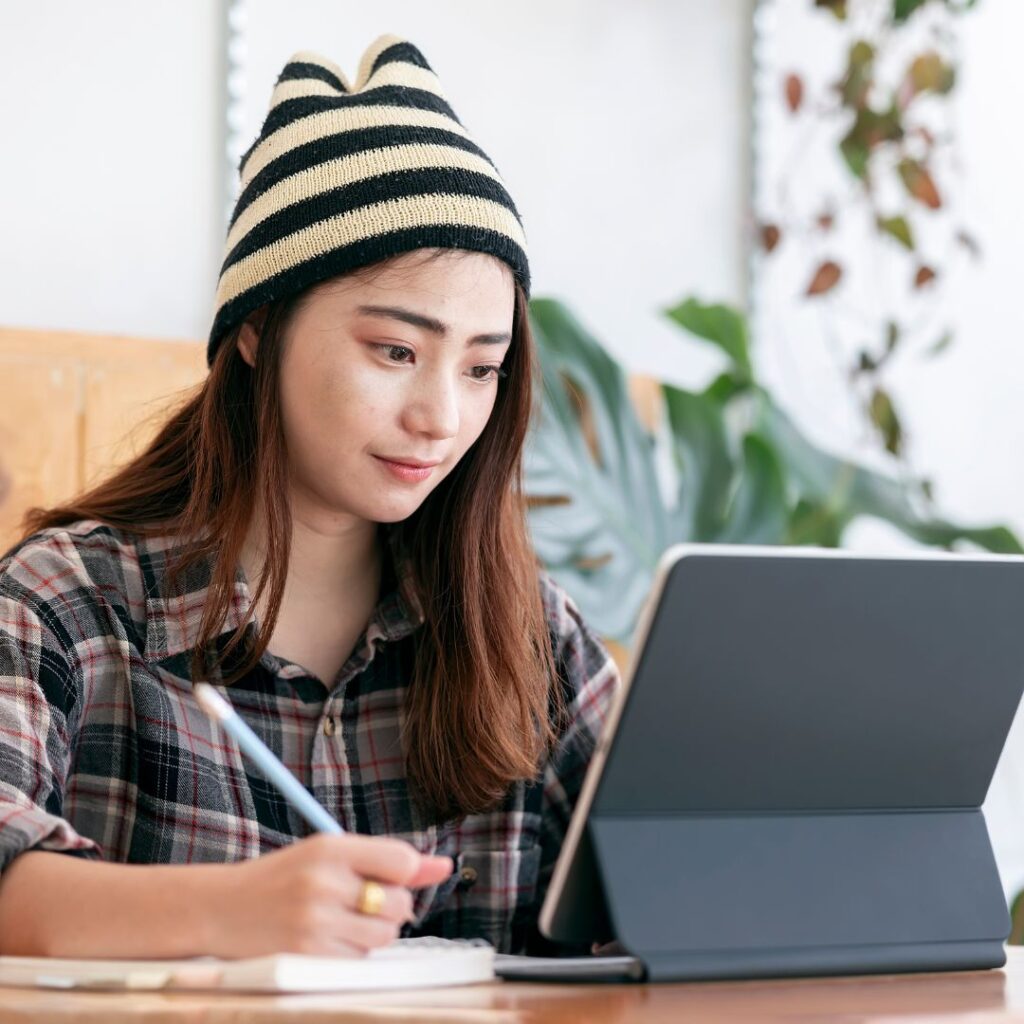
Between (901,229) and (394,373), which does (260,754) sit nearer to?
(394,373)

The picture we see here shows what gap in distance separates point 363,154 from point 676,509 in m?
1.01

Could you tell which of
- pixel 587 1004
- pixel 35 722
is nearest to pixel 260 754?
pixel 587 1004

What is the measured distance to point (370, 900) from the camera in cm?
76

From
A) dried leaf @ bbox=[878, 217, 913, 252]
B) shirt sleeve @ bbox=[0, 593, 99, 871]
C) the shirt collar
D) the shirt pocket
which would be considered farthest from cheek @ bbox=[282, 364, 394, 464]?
dried leaf @ bbox=[878, 217, 913, 252]

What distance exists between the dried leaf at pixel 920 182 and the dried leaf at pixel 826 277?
19 centimetres

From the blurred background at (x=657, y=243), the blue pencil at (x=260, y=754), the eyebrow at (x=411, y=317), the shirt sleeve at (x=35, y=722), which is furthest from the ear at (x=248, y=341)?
the blue pencil at (x=260, y=754)

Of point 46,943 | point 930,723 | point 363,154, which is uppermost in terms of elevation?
point 363,154

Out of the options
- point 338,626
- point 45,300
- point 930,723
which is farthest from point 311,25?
point 930,723

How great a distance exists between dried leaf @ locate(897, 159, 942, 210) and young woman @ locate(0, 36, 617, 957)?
130 centimetres

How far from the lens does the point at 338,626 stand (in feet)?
4.57

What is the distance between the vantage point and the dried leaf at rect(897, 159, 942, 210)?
2.47m

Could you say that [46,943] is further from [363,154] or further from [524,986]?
[363,154]

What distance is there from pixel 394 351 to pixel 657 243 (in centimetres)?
127

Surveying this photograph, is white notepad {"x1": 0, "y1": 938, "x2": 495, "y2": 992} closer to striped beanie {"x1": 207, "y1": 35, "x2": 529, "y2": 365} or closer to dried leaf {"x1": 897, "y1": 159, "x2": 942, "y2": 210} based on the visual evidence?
striped beanie {"x1": 207, "y1": 35, "x2": 529, "y2": 365}
